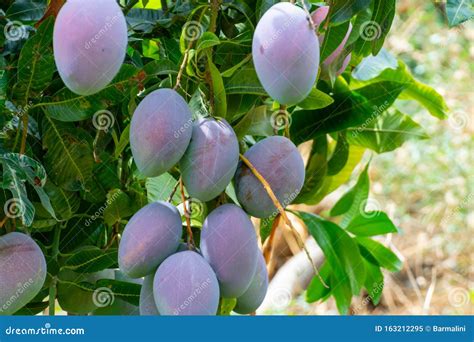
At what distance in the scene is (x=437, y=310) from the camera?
94.8 inches

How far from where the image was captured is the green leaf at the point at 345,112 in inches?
33.8

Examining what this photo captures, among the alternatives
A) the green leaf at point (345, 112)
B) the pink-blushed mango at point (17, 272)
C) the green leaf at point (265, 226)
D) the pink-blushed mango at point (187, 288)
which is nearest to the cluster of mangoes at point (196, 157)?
the pink-blushed mango at point (187, 288)

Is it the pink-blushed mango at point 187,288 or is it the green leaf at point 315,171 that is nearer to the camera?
the pink-blushed mango at point 187,288

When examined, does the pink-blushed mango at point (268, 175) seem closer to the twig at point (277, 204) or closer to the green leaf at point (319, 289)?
the twig at point (277, 204)

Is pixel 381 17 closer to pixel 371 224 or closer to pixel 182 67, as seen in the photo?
pixel 182 67

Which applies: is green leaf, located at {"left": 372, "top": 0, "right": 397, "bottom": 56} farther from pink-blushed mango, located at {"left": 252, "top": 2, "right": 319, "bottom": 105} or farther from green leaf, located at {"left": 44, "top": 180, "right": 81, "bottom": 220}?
green leaf, located at {"left": 44, "top": 180, "right": 81, "bottom": 220}

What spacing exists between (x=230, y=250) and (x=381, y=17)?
8.8 inches

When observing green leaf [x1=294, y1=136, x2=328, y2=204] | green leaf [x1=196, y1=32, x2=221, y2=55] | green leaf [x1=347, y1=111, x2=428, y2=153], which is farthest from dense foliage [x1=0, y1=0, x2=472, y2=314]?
green leaf [x1=347, y1=111, x2=428, y2=153]

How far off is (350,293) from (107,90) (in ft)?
1.62

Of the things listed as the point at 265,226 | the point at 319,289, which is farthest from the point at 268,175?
the point at 319,289

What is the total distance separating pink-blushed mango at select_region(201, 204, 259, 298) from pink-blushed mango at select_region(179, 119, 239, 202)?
0.02 m

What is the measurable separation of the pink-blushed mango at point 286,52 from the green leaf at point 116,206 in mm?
235

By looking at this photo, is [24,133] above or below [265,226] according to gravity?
above

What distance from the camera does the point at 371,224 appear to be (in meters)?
1.04
